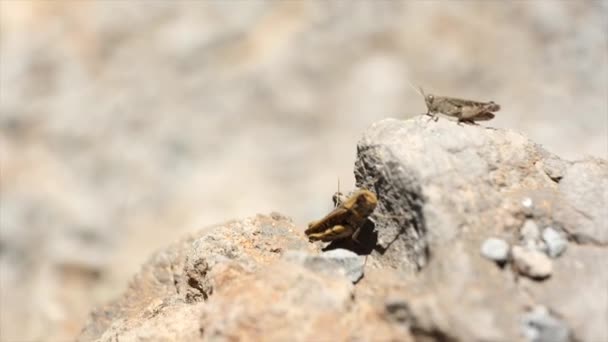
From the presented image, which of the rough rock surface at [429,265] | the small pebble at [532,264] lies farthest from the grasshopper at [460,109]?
the small pebble at [532,264]

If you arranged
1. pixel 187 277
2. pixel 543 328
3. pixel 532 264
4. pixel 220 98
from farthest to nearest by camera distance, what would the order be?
1. pixel 220 98
2. pixel 187 277
3. pixel 532 264
4. pixel 543 328

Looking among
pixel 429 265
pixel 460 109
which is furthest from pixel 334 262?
pixel 460 109

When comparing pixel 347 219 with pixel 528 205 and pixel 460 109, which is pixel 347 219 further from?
pixel 460 109

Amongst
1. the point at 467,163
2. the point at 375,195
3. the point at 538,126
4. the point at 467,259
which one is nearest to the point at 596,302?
the point at 467,259

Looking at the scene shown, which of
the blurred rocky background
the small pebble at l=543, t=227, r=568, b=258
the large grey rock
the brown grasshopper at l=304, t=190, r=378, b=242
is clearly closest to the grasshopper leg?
the brown grasshopper at l=304, t=190, r=378, b=242

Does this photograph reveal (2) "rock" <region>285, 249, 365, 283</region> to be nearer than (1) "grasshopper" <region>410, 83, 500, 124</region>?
Yes

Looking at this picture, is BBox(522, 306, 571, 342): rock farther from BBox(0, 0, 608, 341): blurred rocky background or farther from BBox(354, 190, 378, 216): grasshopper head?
BBox(0, 0, 608, 341): blurred rocky background

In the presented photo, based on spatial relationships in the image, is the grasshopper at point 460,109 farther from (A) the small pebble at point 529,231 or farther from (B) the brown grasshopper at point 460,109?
(A) the small pebble at point 529,231
